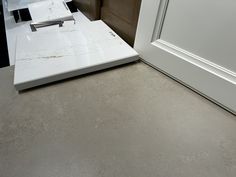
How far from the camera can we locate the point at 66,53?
2.40ft

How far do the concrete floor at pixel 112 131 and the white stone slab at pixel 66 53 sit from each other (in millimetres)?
45

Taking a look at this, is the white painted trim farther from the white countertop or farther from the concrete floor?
the white countertop

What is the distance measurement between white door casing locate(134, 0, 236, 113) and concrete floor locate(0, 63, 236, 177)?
0.20 feet

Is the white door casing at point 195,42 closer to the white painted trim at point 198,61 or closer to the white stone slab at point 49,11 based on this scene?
the white painted trim at point 198,61

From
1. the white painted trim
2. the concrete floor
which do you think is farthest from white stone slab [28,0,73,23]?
the white painted trim

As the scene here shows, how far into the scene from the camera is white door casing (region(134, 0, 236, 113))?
1.77 ft

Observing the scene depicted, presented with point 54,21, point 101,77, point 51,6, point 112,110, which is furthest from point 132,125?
point 51,6

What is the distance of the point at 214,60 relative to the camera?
592 mm

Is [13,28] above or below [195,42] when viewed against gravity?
below

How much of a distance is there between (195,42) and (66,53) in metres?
0.45

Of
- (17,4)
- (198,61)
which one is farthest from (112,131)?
(17,4)

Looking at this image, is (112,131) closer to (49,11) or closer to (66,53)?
(66,53)

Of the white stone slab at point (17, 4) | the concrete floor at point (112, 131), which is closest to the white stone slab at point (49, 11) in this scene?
the white stone slab at point (17, 4)

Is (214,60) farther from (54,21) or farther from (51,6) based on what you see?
(51,6)
